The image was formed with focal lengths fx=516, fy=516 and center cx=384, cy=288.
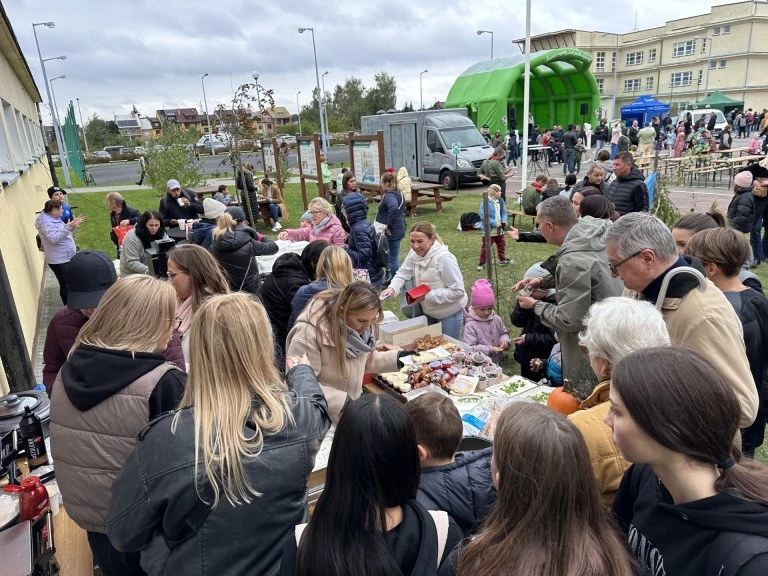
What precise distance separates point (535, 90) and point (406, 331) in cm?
3398

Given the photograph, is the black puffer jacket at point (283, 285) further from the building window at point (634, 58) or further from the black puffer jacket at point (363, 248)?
the building window at point (634, 58)

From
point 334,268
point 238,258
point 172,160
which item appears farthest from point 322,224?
point 172,160

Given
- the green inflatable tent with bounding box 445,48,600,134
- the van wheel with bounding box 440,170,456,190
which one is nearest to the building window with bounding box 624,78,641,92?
the green inflatable tent with bounding box 445,48,600,134

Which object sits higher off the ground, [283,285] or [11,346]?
[283,285]

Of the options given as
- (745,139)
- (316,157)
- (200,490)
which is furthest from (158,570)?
(745,139)

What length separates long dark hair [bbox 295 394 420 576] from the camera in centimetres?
139

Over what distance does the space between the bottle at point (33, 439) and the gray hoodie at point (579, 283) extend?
9.89 ft

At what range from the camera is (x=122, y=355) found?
5.86 ft

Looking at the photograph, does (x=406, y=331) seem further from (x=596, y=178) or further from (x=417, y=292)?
(x=596, y=178)

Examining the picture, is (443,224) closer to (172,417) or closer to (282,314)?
(282,314)

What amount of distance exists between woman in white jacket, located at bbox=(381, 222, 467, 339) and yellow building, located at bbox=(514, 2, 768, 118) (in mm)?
51632

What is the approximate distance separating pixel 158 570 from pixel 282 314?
2.58m

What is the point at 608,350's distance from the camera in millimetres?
1939

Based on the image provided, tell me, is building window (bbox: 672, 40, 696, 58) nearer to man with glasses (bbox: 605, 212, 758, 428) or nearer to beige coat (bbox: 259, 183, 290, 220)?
beige coat (bbox: 259, 183, 290, 220)
